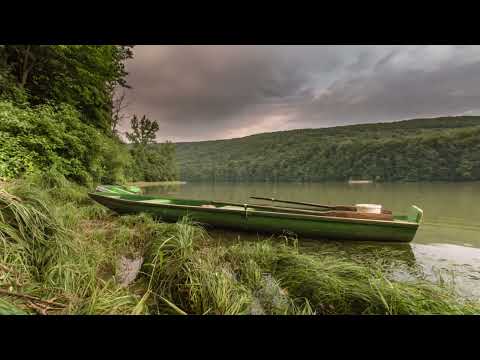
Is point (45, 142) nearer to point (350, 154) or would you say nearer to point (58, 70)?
point (58, 70)

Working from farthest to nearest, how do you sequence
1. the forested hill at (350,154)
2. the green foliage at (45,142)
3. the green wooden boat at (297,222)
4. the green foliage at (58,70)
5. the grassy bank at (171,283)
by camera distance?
the forested hill at (350,154) < the green foliage at (58,70) < the green foliage at (45,142) < the green wooden boat at (297,222) < the grassy bank at (171,283)

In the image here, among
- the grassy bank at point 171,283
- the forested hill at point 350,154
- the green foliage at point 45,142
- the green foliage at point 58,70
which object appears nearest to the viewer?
the grassy bank at point 171,283

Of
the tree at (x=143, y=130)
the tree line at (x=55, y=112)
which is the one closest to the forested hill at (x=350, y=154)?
the tree at (x=143, y=130)

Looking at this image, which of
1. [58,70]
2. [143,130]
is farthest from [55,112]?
[143,130]

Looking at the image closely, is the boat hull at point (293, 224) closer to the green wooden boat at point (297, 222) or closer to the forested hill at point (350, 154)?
the green wooden boat at point (297, 222)

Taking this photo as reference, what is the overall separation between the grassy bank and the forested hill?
36637mm

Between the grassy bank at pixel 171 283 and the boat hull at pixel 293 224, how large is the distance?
4.78 ft

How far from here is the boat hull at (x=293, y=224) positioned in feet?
13.4

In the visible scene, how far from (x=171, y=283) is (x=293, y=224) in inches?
112

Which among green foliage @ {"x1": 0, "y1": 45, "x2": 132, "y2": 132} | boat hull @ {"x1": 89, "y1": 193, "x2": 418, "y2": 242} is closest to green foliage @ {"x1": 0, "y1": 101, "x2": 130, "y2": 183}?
green foliage @ {"x1": 0, "y1": 45, "x2": 132, "y2": 132}

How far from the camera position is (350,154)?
134 ft

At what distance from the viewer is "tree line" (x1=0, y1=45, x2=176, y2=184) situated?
5180 millimetres

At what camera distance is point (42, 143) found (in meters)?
5.65

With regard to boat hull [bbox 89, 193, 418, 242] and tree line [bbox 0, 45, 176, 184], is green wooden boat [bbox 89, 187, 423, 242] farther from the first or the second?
tree line [bbox 0, 45, 176, 184]
